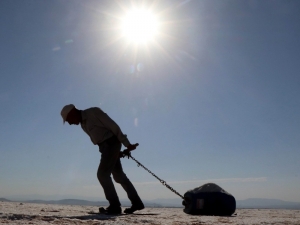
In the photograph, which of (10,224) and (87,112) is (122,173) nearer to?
(87,112)

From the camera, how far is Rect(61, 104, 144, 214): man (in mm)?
5168

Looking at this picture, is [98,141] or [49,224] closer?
[49,224]

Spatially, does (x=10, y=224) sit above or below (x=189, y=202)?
below

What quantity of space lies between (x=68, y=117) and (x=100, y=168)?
3.50 feet

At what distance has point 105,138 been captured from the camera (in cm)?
526

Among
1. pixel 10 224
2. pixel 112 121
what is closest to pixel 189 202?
pixel 112 121

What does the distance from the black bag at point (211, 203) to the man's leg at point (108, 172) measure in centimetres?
136

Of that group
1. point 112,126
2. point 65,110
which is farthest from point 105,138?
point 65,110

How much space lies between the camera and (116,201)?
5.17 metres

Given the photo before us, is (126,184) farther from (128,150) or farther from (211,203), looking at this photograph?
(211,203)

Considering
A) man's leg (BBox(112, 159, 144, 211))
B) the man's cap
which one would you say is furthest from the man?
man's leg (BBox(112, 159, 144, 211))

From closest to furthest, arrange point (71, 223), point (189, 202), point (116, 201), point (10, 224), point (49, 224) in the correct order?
point (10, 224) → point (49, 224) → point (71, 223) → point (116, 201) → point (189, 202)

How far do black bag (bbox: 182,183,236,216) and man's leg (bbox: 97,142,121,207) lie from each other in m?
1.36

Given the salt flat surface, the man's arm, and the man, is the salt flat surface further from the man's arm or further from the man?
the man's arm
